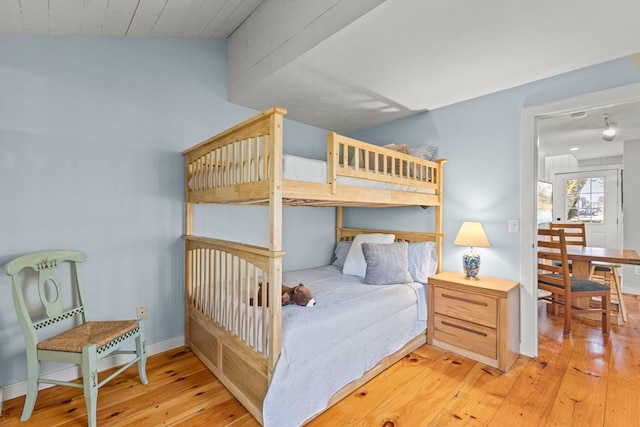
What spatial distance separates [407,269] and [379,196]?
0.85m

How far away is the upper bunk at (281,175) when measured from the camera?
1626 mm

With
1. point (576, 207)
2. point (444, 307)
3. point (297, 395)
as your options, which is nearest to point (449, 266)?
point (444, 307)

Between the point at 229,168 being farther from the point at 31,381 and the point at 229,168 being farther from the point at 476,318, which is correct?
the point at 476,318

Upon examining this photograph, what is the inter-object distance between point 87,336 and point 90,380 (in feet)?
1.05

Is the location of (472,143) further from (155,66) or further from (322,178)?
(155,66)

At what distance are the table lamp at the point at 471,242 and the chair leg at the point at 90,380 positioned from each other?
8.77 feet

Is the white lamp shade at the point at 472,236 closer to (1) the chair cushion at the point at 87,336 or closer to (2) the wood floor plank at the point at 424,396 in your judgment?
(2) the wood floor plank at the point at 424,396

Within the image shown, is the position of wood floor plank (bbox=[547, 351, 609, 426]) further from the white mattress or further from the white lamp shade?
the white mattress

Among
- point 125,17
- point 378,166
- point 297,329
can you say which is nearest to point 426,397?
point 297,329

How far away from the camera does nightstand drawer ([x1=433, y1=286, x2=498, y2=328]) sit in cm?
229

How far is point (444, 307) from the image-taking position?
8.42 feet

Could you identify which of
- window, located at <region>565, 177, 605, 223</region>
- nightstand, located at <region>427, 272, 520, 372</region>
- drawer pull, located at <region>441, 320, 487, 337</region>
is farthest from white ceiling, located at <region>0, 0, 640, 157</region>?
window, located at <region>565, 177, 605, 223</region>

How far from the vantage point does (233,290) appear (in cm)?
194

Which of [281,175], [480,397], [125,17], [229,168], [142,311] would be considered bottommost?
[480,397]
